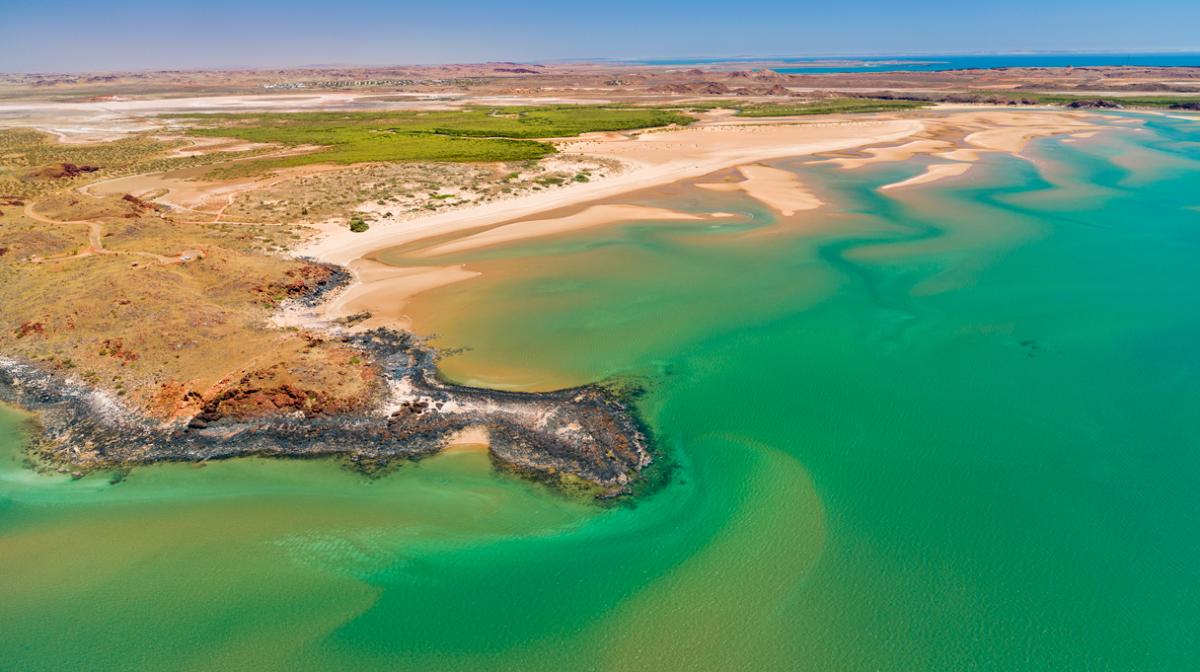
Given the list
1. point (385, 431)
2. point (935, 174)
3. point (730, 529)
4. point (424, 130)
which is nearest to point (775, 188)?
point (935, 174)

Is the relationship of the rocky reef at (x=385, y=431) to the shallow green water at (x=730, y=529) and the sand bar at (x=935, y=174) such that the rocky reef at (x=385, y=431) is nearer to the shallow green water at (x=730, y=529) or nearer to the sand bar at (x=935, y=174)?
the shallow green water at (x=730, y=529)

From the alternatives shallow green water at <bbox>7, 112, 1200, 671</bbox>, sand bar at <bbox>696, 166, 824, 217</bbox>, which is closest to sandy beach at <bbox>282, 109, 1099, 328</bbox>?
sand bar at <bbox>696, 166, 824, 217</bbox>

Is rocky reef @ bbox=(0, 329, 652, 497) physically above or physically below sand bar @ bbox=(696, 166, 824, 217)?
below

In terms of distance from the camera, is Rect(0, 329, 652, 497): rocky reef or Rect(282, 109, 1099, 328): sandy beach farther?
Rect(282, 109, 1099, 328): sandy beach

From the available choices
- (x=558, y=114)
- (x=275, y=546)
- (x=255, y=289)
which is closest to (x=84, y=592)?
(x=275, y=546)

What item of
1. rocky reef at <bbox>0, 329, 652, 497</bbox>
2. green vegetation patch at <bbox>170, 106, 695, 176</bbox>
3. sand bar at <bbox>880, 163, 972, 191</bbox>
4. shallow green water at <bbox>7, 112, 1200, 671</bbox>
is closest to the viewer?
shallow green water at <bbox>7, 112, 1200, 671</bbox>

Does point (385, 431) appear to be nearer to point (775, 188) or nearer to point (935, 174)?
point (775, 188)

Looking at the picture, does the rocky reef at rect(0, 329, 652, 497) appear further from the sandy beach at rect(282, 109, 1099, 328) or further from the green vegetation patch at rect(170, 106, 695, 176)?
the green vegetation patch at rect(170, 106, 695, 176)

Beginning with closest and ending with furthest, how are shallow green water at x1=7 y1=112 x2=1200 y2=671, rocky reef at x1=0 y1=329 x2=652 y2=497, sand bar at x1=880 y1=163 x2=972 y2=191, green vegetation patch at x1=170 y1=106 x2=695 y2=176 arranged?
shallow green water at x1=7 y1=112 x2=1200 y2=671 → rocky reef at x1=0 y1=329 x2=652 y2=497 → sand bar at x1=880 y1=163 x2=972 y2=191 → green vegetation patch at x1=170 y1=106 x2=695 y2=176
